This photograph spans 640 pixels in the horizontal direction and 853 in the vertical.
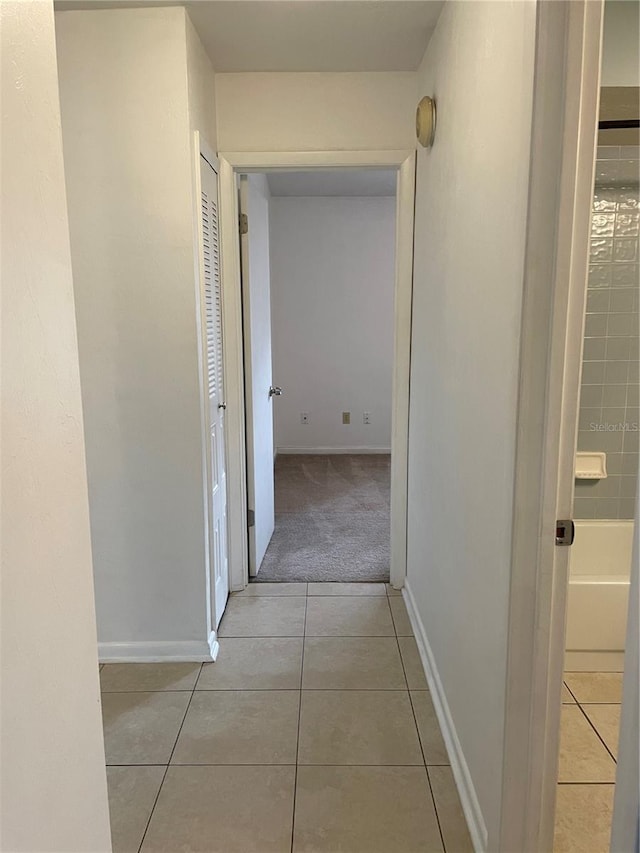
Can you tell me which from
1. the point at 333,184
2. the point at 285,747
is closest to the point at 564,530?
the point at 285,747

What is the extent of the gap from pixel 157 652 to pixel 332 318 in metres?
3.86

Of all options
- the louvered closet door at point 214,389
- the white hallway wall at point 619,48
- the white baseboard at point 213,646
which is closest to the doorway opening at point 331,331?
the louvered closet door at point 214,389

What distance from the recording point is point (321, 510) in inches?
164

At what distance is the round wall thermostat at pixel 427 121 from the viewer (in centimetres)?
213

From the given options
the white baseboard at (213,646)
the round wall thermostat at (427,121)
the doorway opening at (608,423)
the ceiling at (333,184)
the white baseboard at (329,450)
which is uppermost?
the ceiling at (333,184)

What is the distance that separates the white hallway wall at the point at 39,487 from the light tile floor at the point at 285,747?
650mm

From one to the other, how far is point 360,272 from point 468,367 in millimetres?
4088

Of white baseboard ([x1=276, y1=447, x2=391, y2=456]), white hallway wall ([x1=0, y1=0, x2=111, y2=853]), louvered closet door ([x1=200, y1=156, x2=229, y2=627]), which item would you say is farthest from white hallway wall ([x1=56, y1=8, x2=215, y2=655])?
white baseboard ([x1=276, y1=447, x2=391, y2=456])

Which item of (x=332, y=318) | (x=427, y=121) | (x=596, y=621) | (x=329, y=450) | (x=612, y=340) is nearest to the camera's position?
(x=427, y=121)

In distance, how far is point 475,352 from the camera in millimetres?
1578

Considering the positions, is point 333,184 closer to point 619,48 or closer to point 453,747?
point 619,48

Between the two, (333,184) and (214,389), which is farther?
(333,184)

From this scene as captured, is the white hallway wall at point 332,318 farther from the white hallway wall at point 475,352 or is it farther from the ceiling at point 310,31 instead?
the white hallway wall at point 475,352

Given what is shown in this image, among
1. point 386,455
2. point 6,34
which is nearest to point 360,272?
point 386,455
